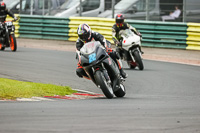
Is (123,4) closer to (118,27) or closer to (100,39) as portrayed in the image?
(118,27)

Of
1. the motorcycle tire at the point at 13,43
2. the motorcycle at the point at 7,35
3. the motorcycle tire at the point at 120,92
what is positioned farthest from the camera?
the motorcycle at the point at 7,35

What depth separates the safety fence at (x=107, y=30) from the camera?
18.8 meters

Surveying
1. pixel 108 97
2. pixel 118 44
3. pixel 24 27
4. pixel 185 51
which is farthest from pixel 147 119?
pixel 24 27

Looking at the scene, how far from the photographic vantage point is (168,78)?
43.2ft

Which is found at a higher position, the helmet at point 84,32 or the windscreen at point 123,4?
the helmet at point 84,32

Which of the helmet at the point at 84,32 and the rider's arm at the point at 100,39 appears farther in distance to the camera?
the rider's arm at the point at 100,39

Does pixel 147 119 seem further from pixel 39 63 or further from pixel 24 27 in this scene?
pixel 24 27

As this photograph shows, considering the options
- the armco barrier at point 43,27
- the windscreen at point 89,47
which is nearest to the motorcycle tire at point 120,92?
the windscreen at point 89,47

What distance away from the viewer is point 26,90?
9.48 m

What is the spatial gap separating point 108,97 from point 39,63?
6693 mm

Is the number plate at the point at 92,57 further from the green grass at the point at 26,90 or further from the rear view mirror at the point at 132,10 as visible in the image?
the rear view mirror at the point at 132,10

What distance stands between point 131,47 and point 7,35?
18.7 ft

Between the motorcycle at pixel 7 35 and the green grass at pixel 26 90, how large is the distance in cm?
822

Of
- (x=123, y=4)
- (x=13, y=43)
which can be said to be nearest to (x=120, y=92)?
(x=13, y=43)
